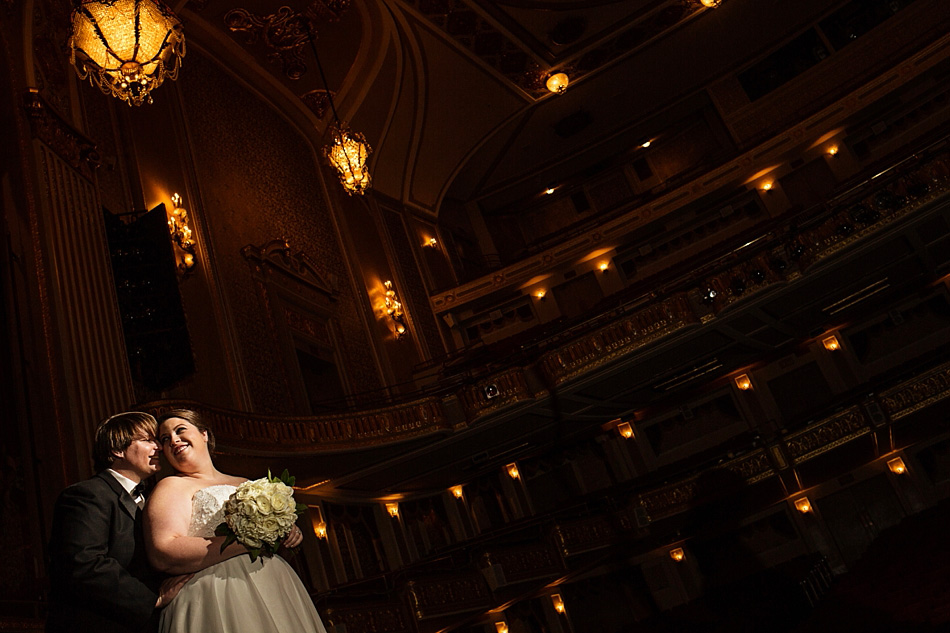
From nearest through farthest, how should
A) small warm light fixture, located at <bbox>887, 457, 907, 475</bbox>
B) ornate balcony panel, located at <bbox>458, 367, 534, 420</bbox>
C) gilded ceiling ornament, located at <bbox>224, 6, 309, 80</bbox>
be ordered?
ornate balcony panel, located at <bbox>458, 367, 534, 420</bbox> < gilded ceiling ornament, located at <bbox>224, 6, 309, 80</bbox> < small warm light fixture, located at <bbox>887, 457, 907, 475</bbox>

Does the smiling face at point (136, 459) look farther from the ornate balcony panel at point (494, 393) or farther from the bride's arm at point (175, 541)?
the ornate balcony panel at point (494, 393)

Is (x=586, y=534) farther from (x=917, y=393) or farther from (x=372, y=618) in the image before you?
(x=917, y=393)

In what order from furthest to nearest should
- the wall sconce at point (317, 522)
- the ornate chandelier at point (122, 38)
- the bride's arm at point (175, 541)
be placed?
the wall sconce at point (317, 522) → the ornate chandelier at point (122, 38) → the bride's arm at point (175, 541)

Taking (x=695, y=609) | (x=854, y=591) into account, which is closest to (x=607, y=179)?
(x=695, y=609)

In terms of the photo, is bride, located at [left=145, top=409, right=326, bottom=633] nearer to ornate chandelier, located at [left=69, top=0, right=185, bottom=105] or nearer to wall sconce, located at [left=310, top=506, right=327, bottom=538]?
ornate chandelier, located at [left=69, top=0, right=185, bottom=105]

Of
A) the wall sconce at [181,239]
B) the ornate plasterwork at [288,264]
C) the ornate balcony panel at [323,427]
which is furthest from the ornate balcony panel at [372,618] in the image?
the ornate plasterwork at [288,264]

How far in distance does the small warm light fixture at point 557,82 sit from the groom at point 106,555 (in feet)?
51.3

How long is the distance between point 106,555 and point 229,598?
1.02 feet

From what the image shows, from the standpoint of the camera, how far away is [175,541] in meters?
1.93

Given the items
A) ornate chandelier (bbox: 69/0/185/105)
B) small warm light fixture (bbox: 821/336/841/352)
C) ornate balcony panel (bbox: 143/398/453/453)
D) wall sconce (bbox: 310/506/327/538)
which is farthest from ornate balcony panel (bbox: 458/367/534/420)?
ornate chandelier (bbox: 69/0/185/105)

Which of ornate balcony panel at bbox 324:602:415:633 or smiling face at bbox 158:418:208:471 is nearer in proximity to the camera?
smiling face at bbox 158:418:208:471

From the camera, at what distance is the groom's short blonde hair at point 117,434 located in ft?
6.92

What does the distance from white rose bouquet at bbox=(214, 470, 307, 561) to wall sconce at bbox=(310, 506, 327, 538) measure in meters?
9.73

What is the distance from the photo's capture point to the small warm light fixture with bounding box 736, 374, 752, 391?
15492 mm
